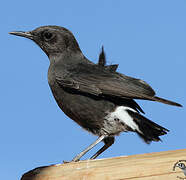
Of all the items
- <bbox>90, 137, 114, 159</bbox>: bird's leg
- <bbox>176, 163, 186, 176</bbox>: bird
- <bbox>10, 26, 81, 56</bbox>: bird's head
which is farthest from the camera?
<bbox>10, 26, 81, 56</bbox>: bird's head

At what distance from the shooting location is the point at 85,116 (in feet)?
16.2

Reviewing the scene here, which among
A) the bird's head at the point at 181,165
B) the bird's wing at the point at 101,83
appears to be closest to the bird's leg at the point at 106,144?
the bird's wing at the point at 101,83

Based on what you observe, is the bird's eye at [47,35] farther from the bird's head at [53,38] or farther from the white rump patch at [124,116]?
the white rump patch at [124,116]

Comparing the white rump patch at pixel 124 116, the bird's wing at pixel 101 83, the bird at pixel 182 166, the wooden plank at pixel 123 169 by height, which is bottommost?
the bird at pixel 182 166

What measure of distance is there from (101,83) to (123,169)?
1.98 m

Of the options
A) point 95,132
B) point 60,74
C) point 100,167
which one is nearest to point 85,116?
point 95,132

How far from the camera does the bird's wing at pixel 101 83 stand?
14.8 feet

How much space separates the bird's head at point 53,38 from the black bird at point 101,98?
1.17 ft

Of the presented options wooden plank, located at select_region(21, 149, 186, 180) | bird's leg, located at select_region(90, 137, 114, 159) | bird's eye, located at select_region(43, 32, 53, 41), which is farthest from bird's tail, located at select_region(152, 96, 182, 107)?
bird's eye, located at select_region(43, 32, 53, 41)

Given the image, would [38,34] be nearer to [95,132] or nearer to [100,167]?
[95,132]

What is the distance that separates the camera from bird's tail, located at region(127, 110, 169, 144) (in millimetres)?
4594

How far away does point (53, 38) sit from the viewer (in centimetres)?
576

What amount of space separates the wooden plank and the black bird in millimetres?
1264

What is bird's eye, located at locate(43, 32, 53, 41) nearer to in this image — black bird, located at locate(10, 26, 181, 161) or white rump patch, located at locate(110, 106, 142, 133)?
black bird, located at locate(10, 26, 181, 161)
